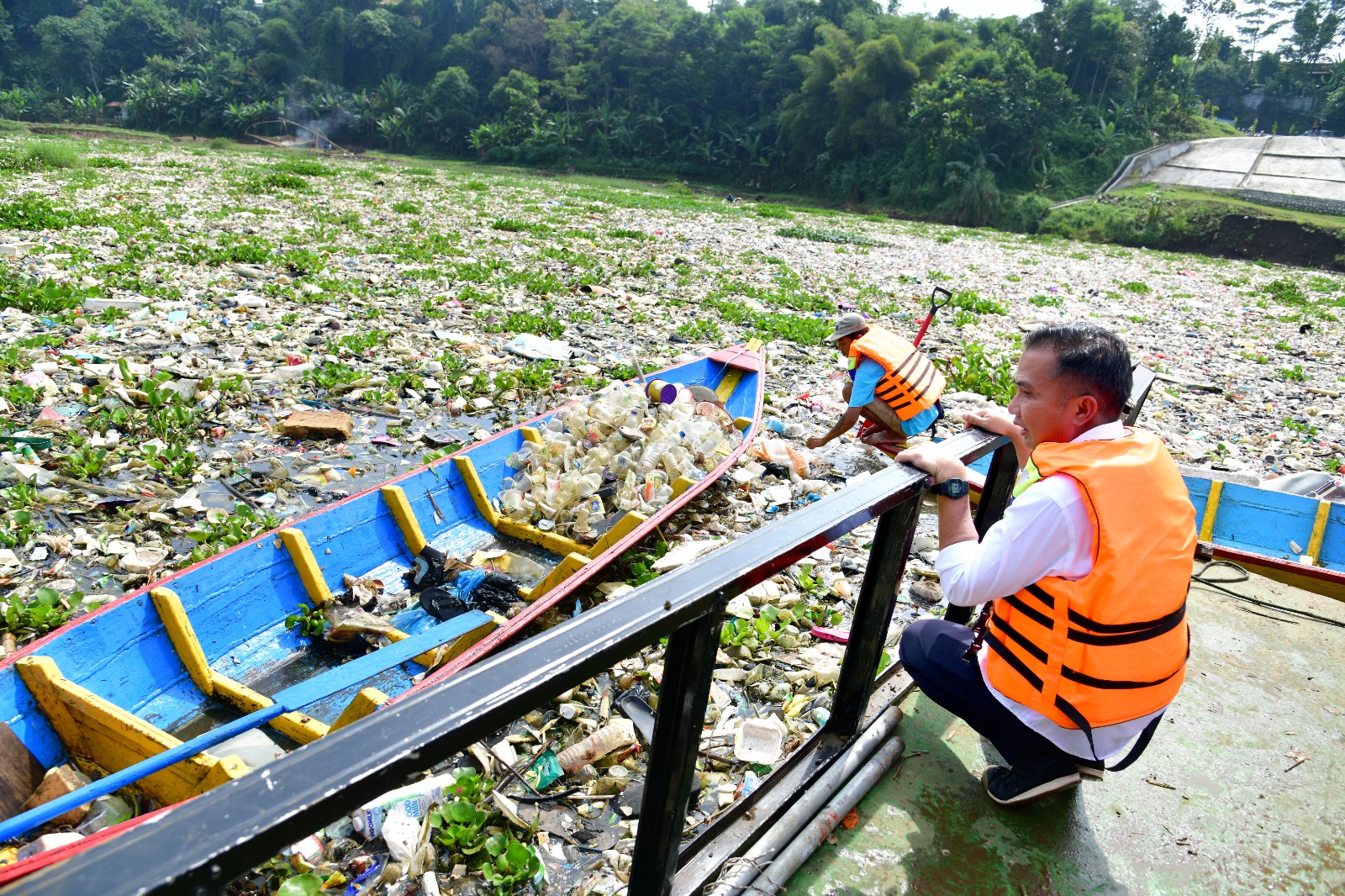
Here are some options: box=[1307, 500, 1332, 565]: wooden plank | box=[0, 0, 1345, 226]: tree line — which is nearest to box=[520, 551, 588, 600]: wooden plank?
box=[1307, 500, 1332, 565]: wooden plank

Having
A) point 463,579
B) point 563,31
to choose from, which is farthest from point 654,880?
point 563,31

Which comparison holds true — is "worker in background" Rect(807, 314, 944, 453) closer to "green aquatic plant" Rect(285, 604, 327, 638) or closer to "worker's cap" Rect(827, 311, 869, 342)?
"worker's cap" Rect(827, 311, 869, 342)

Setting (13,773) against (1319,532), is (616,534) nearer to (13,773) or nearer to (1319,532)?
(13,773)

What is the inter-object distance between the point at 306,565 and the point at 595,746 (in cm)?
167

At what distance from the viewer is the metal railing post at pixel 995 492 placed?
2781 mm

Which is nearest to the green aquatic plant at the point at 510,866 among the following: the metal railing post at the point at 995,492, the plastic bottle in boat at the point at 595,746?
the plastic bottle in boat at the point at 595,746

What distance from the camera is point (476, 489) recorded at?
4.65 m

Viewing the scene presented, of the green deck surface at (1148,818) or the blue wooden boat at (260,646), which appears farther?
the blue wooden boat at (260,646)

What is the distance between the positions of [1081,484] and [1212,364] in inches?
393

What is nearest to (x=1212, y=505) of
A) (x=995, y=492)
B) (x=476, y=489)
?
(x=995, y=492)

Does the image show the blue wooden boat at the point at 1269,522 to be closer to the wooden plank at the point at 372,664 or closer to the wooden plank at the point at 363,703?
the wooden plank at the point at 372,664

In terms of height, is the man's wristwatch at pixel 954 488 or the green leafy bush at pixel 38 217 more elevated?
the man's wristwatch at pixel 954 488

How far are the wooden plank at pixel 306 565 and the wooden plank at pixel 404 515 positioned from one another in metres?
0.57

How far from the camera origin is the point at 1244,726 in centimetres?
257
